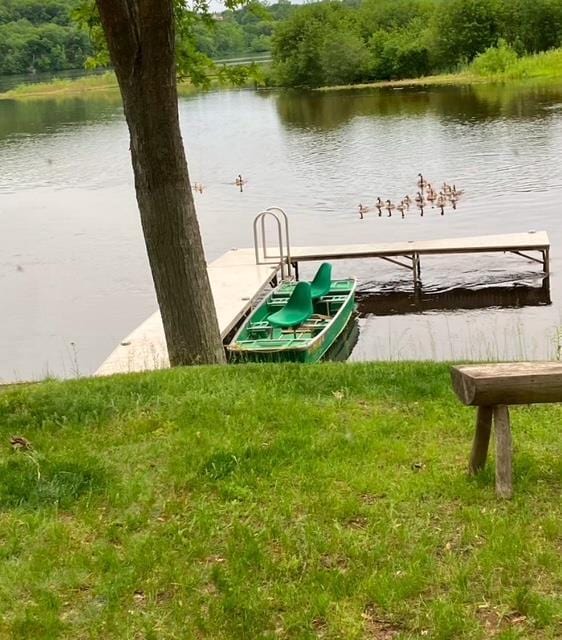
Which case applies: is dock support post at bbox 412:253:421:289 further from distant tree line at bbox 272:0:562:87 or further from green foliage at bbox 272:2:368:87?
green foliage at bbox 272:2:368:87

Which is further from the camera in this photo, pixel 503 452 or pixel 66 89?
pixel 66 89

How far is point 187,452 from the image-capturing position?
5176 millimetres

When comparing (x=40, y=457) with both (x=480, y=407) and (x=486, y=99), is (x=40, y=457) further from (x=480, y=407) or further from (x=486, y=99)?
(x=486, y=99)

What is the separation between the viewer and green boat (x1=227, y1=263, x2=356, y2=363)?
1143 cm

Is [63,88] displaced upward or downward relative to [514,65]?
upward

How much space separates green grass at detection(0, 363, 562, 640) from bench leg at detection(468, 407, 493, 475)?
58mm

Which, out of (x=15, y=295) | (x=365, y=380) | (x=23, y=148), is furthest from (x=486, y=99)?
(x=365, y=380)

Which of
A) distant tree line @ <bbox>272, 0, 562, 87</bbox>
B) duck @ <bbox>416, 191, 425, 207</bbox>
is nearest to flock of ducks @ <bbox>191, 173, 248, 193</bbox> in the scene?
duck @ <bbox>416, 191, 425, 207</bbox>

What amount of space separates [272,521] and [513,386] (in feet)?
4.24

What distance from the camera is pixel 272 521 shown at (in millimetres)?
4340

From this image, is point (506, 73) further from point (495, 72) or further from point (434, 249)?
point (434, 249)

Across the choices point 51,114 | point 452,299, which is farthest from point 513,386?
point 51,114

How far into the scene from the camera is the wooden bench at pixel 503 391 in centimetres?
426

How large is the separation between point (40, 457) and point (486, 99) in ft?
147
